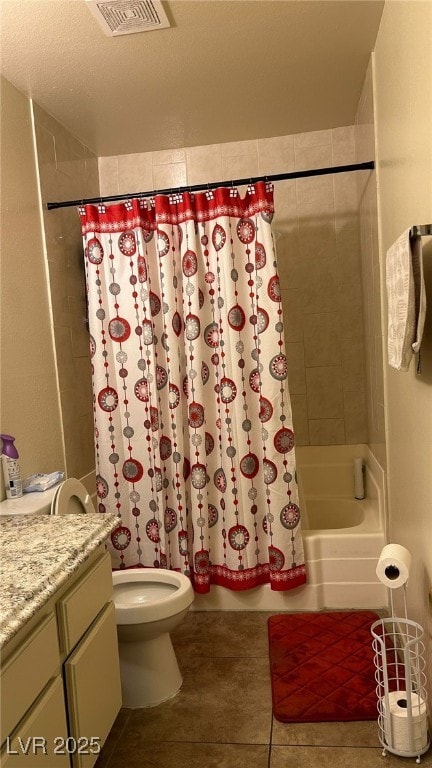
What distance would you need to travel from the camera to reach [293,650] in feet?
7.72

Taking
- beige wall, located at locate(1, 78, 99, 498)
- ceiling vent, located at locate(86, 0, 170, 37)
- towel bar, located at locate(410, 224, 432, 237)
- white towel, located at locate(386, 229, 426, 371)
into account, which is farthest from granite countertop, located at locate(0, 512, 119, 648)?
ceiling vent, located at locate(86, 0, 170, 37)

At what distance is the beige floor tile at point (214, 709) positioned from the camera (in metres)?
1.92

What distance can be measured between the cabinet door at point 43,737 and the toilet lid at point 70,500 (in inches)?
26.9

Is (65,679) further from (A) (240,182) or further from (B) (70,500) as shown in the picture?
(A) (240,182)

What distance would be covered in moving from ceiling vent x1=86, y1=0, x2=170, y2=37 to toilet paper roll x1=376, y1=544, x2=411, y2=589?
1.95 m

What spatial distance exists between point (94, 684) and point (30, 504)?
27.3 inches

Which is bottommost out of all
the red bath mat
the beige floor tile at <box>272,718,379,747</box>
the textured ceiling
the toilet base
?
the beige floor tile at <box>272,718,379,747</box>

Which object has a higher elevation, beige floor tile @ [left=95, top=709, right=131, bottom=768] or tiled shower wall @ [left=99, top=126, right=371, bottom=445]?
tiled shower wall @ [left=99, top=126, right=371, bottom=445]

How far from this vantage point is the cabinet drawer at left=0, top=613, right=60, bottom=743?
1.15 meters

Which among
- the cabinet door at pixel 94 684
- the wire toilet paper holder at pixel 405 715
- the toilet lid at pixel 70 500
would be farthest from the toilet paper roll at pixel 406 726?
the toilet lid at pixel 70 500

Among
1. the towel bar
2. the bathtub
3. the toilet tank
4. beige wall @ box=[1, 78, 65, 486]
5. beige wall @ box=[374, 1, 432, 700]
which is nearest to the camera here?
the towel bar

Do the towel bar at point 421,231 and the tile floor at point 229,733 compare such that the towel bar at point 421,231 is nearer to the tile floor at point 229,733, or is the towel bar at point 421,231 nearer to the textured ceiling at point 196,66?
the textured ceiling at point 196,66

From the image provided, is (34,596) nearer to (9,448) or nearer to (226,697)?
(9,448)

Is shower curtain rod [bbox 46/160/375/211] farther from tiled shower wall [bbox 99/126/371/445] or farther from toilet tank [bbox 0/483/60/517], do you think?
toilet tank [bbox 0/483/60/517]
